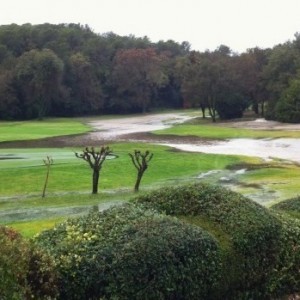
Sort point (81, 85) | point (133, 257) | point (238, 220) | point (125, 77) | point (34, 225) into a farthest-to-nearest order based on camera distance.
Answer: point (125, 77), point (81, 85), point (34, 225), point (238, 220), point (133, 257)

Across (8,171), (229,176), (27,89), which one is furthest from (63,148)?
(27,89)

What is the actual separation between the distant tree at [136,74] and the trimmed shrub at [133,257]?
110362 mm

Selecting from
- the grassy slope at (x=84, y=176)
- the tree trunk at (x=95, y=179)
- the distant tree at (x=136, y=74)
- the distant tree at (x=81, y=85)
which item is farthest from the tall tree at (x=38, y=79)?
the tree trunk at (x=95, y=179)

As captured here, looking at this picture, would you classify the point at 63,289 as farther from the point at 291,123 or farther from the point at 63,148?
the point at 291,123

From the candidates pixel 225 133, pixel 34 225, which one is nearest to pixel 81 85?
pixel 225 133

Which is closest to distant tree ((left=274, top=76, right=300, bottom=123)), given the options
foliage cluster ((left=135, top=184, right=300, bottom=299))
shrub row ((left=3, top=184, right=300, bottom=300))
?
shrub row ((left=3, top=184, right=300, bottom=300))

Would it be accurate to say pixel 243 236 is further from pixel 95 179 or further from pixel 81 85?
pixel 81 85

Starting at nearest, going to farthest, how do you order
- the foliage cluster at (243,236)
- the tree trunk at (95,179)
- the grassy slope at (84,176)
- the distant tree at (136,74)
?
1. the foliage cluster at (243,236)
2. the grassy slope at (84,176)
3. the tree trunk at (95,179)
4. the distant tree at (136,74)

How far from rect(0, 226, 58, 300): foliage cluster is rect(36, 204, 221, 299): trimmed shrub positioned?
0.28 metres

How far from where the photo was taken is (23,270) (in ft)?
21.8

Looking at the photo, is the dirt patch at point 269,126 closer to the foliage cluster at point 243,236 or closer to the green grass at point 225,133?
the green grass at point 225,133

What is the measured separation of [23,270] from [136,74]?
113486 millimetres

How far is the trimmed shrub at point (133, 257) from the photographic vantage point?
291 inches

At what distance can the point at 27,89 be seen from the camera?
10662 cm
